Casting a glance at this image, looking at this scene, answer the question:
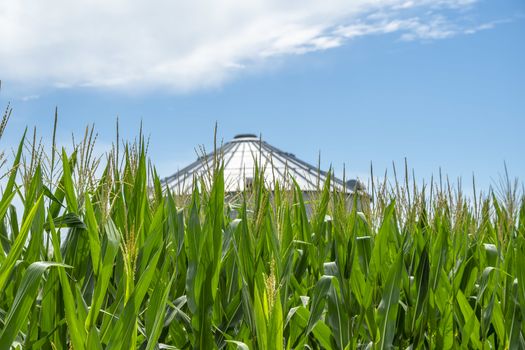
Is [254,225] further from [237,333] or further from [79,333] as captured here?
[79,333]

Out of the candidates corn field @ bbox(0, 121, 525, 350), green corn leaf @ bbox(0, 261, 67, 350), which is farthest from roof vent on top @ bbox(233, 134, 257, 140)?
green corn leaf @ bbox(0, 261, 67, 350)

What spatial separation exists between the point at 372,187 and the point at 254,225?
39.4 inches

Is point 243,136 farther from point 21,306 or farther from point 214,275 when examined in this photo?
point 21,306

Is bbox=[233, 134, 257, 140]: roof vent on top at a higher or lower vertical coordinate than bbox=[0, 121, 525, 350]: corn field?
higher

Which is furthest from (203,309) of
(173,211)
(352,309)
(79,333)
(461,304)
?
(461,304)

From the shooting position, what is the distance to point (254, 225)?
2.91 m

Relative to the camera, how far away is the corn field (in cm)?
210

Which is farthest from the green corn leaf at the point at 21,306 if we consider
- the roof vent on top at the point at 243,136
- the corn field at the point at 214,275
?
the roof vent on top at the point at 243,136

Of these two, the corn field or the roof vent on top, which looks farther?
the roof vent on top

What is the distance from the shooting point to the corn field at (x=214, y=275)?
6.89ft

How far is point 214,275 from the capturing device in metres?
2.58

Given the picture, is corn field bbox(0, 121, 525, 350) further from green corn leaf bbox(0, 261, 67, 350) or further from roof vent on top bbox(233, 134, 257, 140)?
roof vent on top bbox(233, 134, 257, 140)

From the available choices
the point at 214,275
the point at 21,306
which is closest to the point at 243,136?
the point at 214,275

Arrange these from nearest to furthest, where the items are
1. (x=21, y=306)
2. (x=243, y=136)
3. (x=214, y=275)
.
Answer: (x=21, y=306) → (x=214, y=275) → (x=243, y=136)
